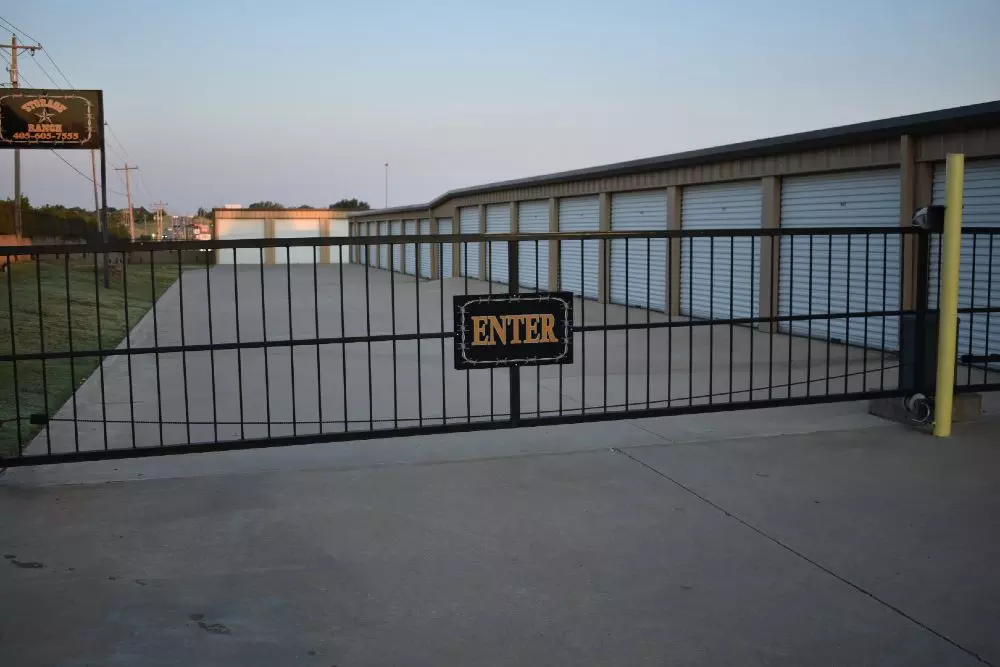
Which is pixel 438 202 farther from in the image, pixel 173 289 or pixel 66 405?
pixel 66 405

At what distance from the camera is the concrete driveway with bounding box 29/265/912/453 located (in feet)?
25.1

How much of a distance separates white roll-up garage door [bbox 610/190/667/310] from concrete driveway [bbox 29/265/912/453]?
364 centimetres

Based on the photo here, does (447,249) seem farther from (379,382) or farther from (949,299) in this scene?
(949,299)

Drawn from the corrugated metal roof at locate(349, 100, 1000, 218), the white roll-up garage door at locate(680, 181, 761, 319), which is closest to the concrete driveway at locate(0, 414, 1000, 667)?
the corrugated metal roof at locate(349, 100, 1000, 218)

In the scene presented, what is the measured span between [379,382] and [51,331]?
441 inches

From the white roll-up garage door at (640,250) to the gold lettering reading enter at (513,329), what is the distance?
50.8ft

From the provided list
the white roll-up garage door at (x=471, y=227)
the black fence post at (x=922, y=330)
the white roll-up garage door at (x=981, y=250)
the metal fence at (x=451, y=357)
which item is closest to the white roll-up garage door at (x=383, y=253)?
the white roll-up garage door at (x=471, y=227)

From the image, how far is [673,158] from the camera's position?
2084 centimetres

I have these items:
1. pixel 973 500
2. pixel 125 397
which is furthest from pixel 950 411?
pixel 125 397

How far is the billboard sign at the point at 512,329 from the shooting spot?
639 centimetres

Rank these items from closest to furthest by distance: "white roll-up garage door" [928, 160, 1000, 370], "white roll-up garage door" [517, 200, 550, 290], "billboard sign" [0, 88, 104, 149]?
"white roll-up garage door" [928, 160, 1000, 370] < "white roll-up garage door" [517, 200, 550, 290] < "billboard sign" [0, 88, 104, 149]

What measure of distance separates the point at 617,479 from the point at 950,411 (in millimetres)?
3364

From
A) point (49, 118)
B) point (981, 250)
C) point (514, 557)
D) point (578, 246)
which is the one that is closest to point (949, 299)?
point (514, 557)

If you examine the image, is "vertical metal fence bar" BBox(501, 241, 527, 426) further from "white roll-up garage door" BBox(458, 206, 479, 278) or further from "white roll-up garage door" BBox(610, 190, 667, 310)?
"white roll-up garage door" BBox(458, 206, 479, 278)
